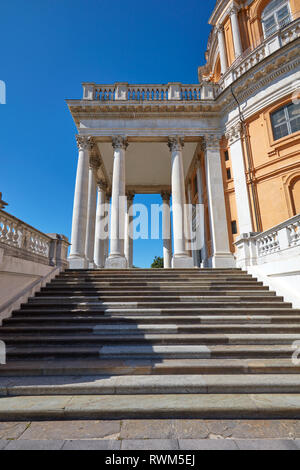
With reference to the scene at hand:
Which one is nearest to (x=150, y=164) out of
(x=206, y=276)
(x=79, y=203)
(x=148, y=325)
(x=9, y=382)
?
(x=79, y=203)

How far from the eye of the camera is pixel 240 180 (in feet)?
45.8

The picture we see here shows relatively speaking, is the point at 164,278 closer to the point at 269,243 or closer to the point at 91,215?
the point at 269,243

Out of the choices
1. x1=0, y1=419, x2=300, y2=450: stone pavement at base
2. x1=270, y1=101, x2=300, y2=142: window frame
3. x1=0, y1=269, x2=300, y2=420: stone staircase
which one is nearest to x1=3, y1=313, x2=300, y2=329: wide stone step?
x1=0, y1=269, x2=300, y2=420: stone staircase

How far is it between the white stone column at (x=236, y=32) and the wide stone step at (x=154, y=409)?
2091 cm

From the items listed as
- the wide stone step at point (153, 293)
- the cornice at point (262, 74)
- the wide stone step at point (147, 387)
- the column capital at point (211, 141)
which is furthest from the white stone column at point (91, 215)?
the wide stone step at point (147, 387)

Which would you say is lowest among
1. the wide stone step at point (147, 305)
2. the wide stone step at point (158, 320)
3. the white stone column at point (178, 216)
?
the wide stone step at point (158, 320)

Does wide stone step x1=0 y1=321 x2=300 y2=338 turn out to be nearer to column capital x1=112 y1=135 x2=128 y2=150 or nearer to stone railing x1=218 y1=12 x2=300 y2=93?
column capital x1=112 y1=135 x2=128 y2=150

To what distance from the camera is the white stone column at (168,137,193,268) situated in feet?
41.3

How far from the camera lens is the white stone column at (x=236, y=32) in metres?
16.3

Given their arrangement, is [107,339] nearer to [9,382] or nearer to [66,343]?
[66,343]

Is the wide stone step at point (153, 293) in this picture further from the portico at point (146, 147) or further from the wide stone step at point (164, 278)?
the portico at point (146, 147)

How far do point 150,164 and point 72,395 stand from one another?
60.2 feet

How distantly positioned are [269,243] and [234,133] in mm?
9195

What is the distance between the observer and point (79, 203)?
44.4 feet
